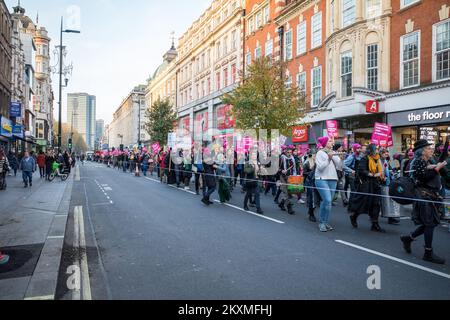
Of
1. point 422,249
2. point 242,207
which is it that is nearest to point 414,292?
point 422,249

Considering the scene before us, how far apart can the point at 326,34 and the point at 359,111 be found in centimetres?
614

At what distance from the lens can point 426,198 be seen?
576 cm

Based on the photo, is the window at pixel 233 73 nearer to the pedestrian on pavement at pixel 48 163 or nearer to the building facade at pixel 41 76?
the pedestrian on pavement at pixel 48 163

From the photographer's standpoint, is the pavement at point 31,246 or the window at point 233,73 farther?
the window at point 233,73

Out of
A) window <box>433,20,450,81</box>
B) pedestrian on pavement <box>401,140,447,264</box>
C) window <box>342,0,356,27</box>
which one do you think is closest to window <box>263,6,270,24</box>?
window <box>342,0,356,27</box>

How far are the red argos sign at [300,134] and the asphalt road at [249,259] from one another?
16423 millimetres

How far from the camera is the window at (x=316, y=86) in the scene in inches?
956

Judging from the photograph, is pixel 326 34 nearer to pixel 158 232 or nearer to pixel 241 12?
pixel 241 12

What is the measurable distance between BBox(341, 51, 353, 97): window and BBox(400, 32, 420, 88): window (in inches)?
125

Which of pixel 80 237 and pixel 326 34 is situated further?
pixel 326 34

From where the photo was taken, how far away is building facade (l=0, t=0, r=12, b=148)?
A: 30.7 metres

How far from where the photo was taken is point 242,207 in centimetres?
1120

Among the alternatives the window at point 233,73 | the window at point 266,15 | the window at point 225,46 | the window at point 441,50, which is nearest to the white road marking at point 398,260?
the window at point 441,50

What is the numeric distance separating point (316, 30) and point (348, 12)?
353 centimetres
